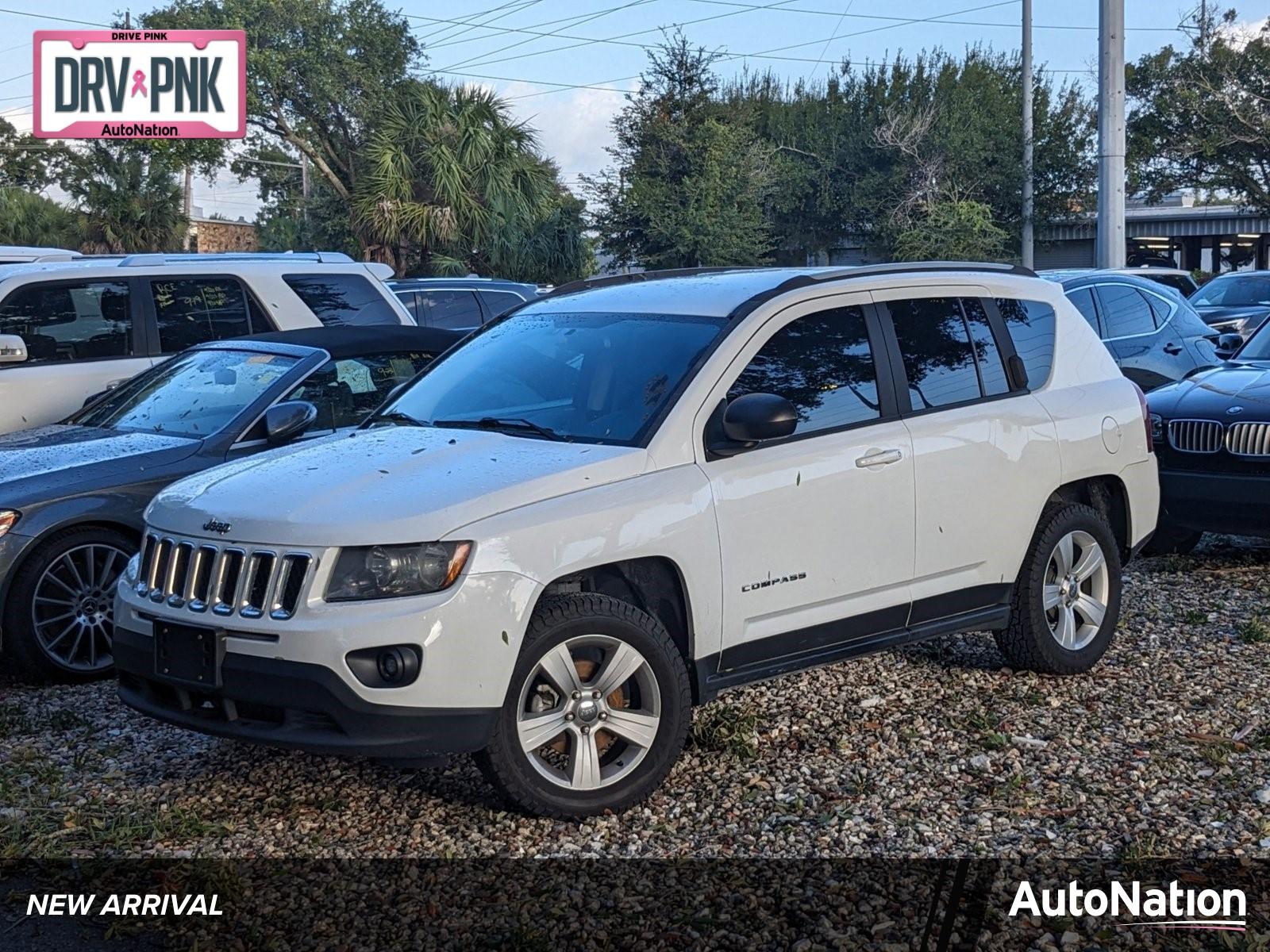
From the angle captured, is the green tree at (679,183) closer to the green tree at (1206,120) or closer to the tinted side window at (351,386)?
the green tree at (1206,120)

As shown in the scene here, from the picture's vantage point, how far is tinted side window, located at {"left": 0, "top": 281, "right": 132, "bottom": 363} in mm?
9422

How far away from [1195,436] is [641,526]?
4.79 meters

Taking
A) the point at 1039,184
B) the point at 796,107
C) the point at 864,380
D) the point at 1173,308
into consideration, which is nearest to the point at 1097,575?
the point at 864,380

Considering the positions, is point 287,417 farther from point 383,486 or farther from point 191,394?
point 383,486

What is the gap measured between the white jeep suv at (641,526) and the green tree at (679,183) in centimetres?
3219

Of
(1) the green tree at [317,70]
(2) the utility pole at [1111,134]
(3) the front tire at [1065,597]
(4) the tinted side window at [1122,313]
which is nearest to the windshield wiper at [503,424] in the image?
(3) the front tire at [1065,597]

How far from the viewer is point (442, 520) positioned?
460 cm

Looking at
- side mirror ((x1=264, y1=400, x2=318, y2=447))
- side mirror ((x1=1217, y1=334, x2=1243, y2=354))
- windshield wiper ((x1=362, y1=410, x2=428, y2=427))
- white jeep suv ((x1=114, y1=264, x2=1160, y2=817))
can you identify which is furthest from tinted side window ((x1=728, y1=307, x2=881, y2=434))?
side mirror ((x1=1217, y1=334, x2=1243, y2=354))

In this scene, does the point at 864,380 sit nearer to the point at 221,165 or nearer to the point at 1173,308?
the point at 1173,308

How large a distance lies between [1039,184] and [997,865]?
44345mm

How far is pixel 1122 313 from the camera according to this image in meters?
13.3

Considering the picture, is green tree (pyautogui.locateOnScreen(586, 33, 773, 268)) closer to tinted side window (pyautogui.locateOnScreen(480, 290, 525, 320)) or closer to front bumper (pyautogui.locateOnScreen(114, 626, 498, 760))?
tinted side window (pyautogui.locateOnScreen(480, 290, 525, 320))

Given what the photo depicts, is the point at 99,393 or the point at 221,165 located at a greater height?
the point at 221,165

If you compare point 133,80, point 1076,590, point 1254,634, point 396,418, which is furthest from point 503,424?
point 133,80
